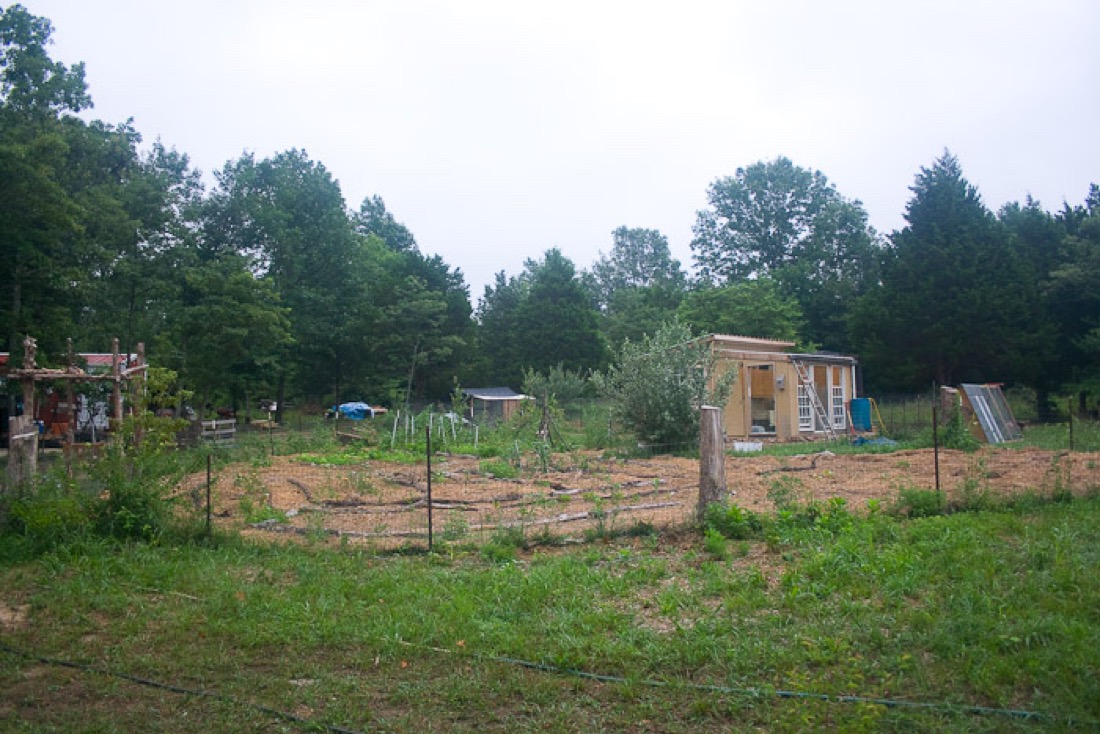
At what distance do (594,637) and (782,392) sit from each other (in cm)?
1890

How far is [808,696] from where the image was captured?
375cm

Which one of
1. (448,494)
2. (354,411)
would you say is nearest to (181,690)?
(448,494)

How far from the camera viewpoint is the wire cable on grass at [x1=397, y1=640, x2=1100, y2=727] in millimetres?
3457

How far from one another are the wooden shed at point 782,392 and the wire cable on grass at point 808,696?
617 inches

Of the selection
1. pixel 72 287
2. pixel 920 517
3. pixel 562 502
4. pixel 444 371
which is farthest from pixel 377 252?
pixel 920 517

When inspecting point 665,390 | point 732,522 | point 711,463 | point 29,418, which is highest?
point 665,390

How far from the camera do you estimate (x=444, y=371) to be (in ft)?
139

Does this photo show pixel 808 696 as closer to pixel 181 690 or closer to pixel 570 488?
Answer: pixel 181 690

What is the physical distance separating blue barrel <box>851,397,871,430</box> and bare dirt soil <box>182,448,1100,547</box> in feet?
30.5

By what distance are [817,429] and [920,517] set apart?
16.6 meters

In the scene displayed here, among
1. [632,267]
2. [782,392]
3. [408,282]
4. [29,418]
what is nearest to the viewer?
[29,418]

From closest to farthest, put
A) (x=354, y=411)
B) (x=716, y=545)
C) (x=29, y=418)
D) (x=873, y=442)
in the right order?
(x=716, y=545) → (x=29, y=418) → (x=873, y=442) → (x=354, y=411)

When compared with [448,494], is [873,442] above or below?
above

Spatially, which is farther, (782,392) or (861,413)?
(861,413)
